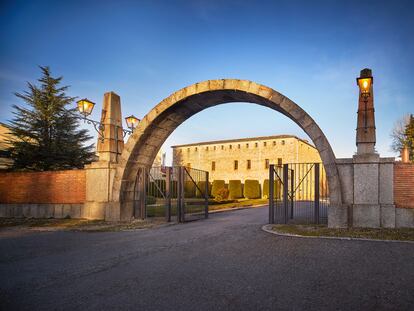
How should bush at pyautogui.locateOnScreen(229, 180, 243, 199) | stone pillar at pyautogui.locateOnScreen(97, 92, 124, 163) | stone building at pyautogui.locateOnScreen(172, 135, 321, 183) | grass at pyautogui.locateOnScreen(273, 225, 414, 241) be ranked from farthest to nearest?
stone building at pyautogui.locateOnScreen(172, 135, 321, 183)
bush at pyautogui.locateOnScreen(229, 180, 243, 199)
stone pillar at pyautogui.locateOnScreen(97, 92, 124, 163)
grass at pyautogui.locateOnScreen(273, 225, 414, 241)

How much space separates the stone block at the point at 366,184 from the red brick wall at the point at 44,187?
10410mm

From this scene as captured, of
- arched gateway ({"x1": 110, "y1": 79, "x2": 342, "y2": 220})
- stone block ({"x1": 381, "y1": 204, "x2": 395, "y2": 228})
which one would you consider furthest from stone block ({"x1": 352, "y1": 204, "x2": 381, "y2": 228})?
arched gateway ({"x1": 110, "y1": 79, "x2": 342, "y2": 220})

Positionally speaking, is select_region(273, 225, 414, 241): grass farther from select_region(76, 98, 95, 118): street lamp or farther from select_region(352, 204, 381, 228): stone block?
select_region(76, 98, 95, 118): street lamp

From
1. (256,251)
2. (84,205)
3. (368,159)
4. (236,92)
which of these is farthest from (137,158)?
(368,159)

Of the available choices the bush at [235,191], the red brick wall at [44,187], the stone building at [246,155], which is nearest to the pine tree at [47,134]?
the red brick wall at [44,187]

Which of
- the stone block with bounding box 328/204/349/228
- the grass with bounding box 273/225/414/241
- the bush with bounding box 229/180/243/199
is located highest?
the stone block with bounding box 328/204/349/228

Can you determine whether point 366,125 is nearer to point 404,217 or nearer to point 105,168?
point 404,217

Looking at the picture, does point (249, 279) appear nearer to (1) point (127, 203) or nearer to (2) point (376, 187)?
(2) point (376, 187)

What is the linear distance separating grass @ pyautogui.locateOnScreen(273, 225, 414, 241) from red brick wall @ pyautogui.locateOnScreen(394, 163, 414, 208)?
Result: 0.82 meters

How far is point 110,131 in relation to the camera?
1243 cm

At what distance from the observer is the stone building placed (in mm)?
42969

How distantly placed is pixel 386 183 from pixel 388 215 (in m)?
0.95

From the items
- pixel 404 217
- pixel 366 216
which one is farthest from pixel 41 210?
pixel 404 217

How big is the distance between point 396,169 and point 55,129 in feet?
70.3
